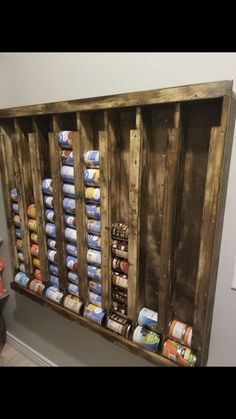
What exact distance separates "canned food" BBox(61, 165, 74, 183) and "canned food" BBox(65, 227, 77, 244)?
0.23 metres

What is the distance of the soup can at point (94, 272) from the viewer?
1.02 meters

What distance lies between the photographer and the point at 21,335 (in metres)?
1.74

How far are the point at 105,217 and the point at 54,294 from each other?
22.6 inches

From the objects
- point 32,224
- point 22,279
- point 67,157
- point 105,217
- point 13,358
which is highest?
point 67,157

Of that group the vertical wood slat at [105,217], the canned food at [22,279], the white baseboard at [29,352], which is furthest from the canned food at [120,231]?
the white baseboard at [29,352]

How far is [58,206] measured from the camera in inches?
41.9

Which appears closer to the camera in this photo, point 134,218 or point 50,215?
point 134,218

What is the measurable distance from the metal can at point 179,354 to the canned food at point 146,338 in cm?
4

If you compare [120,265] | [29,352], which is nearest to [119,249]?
[120,265]

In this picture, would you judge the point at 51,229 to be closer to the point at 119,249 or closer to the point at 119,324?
the point at 119,249

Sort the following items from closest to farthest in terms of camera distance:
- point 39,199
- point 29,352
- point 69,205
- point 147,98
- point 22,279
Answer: point 147,98, point 69,205, point 39,199, point 22,279, point 29,352
